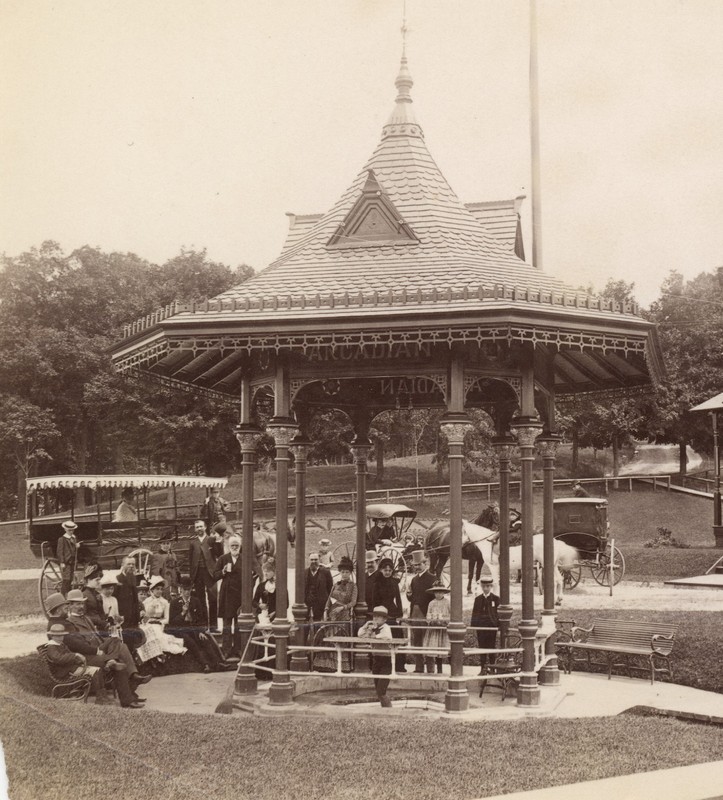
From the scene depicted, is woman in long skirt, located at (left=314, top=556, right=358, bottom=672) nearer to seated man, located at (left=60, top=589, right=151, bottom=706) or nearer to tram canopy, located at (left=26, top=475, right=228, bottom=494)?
seated man, located at (left=60, top=589, right=151, bottom=706)

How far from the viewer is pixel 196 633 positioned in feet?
50.2

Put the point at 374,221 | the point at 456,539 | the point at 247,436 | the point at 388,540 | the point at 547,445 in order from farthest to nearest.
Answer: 1. the point at 388,540
2. the point at 547,445
3. the point at 374,221
4. the point at 247,436
5. the point at 456,539

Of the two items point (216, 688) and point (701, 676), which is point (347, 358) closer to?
point (216, 688)

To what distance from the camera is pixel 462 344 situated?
11.9 m

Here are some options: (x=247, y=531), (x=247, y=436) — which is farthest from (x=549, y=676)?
(x=247, y=436)

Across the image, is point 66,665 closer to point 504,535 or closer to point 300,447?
point 300,447

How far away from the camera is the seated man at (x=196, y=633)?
15.1 m

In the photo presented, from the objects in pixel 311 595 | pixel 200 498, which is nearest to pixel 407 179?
pixel 311 595

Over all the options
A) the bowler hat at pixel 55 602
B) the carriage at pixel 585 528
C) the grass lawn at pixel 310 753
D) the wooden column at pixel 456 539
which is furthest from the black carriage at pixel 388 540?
the grass lawn at pixel 310 753

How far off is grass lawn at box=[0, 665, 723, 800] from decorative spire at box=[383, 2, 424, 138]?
8556mm

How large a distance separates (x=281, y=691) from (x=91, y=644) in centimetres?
258

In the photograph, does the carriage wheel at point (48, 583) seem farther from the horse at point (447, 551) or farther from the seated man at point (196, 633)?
the horse at point (447, 551)

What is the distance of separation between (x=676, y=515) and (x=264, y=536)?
26003mm

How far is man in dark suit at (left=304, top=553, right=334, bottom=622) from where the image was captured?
1509cm
